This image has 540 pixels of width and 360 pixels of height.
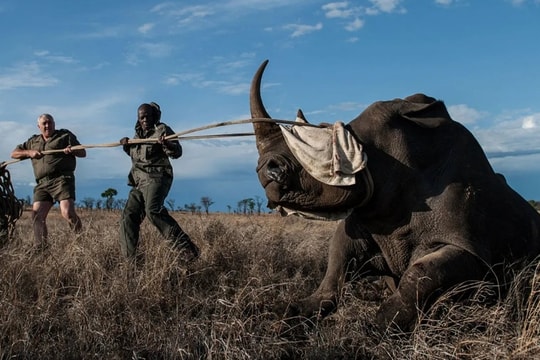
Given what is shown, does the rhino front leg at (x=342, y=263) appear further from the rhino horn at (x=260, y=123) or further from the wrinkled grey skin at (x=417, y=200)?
the rhino horn at (x=260, y=123)

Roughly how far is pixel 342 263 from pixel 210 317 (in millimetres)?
1147

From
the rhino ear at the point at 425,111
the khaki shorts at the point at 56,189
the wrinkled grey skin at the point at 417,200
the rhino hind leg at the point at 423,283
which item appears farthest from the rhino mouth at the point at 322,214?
the khaki shorts at the point at 56,189

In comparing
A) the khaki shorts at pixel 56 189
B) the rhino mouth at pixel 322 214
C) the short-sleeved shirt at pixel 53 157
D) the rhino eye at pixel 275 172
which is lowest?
the rhino mouth at pixel 322 214

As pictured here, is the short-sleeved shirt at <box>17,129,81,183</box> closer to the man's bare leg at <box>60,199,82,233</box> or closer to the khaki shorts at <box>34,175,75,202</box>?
the khaki shorts at <box>34,175,75,202</box>

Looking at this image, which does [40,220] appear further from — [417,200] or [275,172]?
[417,200]

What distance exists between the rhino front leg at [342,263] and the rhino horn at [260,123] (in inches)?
40.1

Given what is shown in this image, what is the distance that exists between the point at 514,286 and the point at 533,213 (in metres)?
0.84

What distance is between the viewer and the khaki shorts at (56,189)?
30.8 feet

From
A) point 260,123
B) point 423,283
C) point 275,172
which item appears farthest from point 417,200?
point 260,123

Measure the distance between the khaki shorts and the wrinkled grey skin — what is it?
479 cm

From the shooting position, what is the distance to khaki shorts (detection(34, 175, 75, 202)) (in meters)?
9.38

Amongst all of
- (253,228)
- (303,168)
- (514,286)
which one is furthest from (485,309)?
(253,228)

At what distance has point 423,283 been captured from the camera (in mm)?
4797

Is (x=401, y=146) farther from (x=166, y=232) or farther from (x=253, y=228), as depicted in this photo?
(x=253, y=228)
